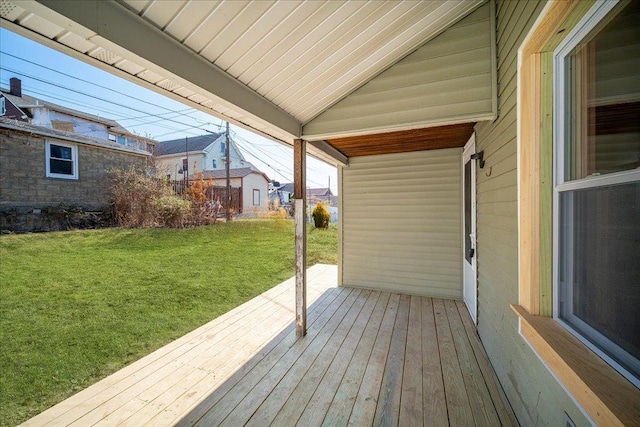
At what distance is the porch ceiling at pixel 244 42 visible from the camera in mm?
1097

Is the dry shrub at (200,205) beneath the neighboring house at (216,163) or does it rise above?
beneath

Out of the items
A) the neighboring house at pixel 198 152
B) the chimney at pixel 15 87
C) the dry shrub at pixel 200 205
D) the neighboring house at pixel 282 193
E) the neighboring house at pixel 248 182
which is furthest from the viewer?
the neighboring house at pixel 282 193

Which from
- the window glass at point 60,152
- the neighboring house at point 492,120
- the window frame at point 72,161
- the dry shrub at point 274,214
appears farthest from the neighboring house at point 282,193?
the neighboring house at point 492,120

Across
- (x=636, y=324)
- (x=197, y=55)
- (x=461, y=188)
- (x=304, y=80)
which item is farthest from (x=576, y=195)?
(x=461, y=188)

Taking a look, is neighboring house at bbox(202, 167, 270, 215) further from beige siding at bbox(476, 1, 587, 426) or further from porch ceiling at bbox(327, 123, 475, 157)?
beige siding at bbox(476, 1, 587, 426)

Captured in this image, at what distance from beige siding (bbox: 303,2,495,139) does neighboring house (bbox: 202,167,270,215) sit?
13.8 metres

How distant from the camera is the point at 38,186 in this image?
21.9 feet

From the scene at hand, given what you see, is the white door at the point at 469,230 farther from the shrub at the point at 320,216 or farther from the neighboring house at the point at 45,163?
the neighboring house at the point at 45,163

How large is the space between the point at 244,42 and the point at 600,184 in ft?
6.21

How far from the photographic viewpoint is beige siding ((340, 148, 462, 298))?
13.3ft

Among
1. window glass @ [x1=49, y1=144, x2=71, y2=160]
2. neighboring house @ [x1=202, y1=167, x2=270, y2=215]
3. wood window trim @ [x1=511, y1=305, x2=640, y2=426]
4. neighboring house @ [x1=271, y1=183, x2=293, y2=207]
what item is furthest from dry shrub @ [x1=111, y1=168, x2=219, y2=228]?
neighboring house @ [x1=271, y1=183, x2=293, y2=207]

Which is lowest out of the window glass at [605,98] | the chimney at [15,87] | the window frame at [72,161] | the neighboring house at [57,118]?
the window glass at [605,98]

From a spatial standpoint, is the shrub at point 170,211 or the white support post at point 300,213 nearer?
the white support post at point 300,213

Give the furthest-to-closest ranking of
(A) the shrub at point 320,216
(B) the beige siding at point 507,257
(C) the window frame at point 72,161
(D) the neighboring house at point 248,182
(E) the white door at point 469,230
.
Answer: (D) the neighboring house at point 248,182
(A) the shrub at point 320,216
(C) the window frame at point 72,161
(E) the white door at point 469,230
(B) the beige siding at point 507,257
